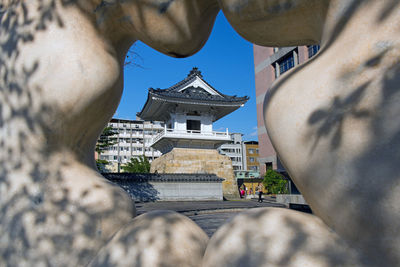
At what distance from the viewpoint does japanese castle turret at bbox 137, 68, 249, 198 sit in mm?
21641

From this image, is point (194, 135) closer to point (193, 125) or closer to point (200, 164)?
point (193, 125)

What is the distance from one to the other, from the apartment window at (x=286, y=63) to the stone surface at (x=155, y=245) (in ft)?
69.9

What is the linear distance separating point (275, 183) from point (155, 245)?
70.8 feet

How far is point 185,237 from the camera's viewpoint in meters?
1.46

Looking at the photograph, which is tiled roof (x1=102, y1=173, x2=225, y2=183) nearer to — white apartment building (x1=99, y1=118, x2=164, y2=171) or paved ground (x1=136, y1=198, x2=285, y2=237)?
paved ground (x1=136, y1=198, x2=285, y2=237)

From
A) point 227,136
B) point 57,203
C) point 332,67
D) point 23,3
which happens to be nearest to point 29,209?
point 57,203

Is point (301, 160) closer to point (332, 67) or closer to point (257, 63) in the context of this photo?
point (332, 67)

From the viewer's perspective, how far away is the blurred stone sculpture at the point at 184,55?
1.00 meters

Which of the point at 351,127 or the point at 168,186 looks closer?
the point at 351,127

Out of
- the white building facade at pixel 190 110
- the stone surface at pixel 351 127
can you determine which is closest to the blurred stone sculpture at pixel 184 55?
the stone surface at pixel 351 127

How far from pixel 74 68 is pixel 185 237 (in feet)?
3.77

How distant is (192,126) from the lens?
936 inches

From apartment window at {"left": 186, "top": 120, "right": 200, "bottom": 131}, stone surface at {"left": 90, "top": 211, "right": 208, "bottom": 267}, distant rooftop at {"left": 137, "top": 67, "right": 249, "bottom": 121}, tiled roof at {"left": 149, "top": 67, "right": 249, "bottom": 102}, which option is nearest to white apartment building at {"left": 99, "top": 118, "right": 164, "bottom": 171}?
distant rooftop at {"left": 137, "top": 67, "right": 249, "bottom": 121}

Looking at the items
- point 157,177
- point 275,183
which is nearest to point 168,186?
point 157,177
